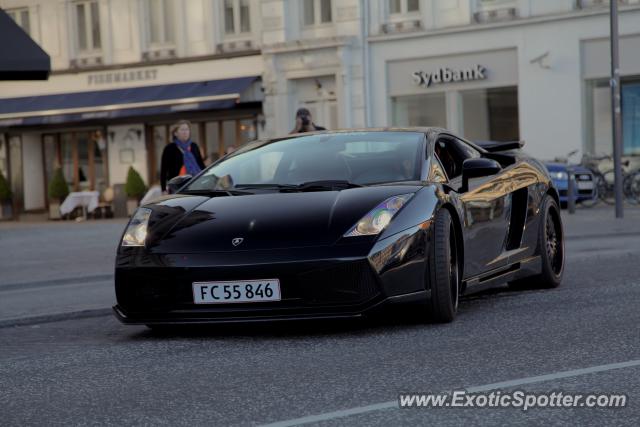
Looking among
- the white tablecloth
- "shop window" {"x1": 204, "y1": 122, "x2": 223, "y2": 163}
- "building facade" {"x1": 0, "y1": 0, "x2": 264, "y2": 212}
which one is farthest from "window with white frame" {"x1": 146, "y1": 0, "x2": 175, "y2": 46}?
the white tablecloth

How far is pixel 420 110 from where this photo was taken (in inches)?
1367

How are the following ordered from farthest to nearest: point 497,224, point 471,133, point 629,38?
point 471,133 → point 629,38 → point 497,224

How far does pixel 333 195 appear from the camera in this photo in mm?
8148

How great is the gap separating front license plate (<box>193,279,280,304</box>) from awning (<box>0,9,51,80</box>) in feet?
33.2

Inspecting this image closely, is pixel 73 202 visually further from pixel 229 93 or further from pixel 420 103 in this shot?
pixel 420 103

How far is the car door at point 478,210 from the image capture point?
8.66 metres

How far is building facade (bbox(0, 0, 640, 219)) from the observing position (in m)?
31.8

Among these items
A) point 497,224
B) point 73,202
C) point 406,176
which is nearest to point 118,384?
point 406,176

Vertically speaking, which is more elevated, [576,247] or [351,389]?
[351,389]

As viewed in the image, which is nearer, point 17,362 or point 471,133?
point 17,362

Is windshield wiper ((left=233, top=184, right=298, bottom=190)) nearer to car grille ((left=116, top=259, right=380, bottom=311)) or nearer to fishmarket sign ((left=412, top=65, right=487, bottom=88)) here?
car grille ((left=116, top=259, right=380, bottom=311))

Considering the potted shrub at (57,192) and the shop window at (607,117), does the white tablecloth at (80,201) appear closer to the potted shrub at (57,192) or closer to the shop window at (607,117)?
the potted shrub at (57,192)

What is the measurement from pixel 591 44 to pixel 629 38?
1082 mm

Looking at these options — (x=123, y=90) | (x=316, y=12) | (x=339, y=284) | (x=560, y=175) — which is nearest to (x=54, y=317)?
(x=339, y=284)
